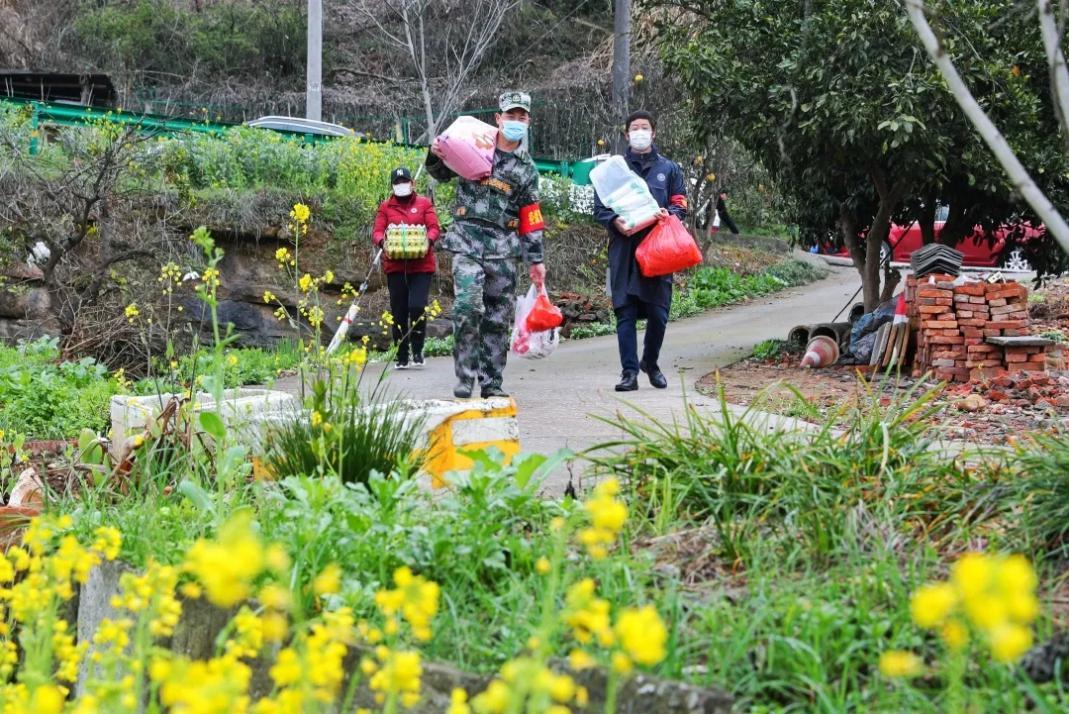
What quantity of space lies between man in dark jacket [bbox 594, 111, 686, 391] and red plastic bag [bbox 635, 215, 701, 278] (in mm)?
133

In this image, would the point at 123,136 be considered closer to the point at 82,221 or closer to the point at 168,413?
the point at 82,221

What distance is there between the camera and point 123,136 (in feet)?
41.3

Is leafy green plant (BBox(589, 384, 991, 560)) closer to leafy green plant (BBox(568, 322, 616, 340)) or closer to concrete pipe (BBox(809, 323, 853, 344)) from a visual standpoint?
concrete pipe (BBox(809, 323, 853, 344))

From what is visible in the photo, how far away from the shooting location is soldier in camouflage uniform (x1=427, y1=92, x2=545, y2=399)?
8.16 meters

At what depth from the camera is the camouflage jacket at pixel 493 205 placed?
26.8 ft

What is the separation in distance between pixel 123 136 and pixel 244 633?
10946 mm

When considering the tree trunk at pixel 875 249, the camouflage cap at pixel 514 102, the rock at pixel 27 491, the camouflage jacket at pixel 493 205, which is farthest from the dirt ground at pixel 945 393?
the rock at pixel 27 491

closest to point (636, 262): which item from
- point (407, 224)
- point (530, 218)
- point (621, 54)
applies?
point (530, 218)

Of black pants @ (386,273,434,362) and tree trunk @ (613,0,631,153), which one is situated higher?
tree trunk @ (613,0,631,153)

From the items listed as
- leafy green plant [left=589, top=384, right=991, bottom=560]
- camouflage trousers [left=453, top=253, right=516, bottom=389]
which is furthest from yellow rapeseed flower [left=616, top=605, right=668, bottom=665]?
camouflage trousers [left=453, top=253, right=516, bottom=389]

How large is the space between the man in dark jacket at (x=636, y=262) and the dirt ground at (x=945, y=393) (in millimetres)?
633

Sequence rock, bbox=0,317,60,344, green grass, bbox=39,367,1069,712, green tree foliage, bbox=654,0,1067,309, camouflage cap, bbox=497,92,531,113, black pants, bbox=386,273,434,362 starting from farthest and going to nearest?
rock, bbox=0,317,60,344, black pants, bbox=386,273,434,362, green tree foliage, bbox=654,0,1067,309, camouflage cap, bbox=497,92,531,113, green grass, bbox=39,367,1069,712

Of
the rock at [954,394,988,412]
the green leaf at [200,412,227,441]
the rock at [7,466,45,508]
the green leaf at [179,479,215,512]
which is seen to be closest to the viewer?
the green leaf at [179,479,215,512]

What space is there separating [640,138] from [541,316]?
1838 mm
